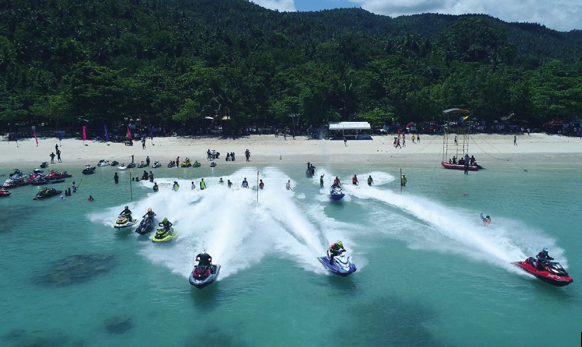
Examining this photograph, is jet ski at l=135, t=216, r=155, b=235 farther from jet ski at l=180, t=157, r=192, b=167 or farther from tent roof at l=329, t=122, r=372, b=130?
tent roof at l=329, t=122, r=372, b=130

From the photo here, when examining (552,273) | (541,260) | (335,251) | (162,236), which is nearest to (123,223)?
(162,236)

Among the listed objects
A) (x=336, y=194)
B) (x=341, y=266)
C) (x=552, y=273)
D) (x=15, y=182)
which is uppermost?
(x=15, y=182)

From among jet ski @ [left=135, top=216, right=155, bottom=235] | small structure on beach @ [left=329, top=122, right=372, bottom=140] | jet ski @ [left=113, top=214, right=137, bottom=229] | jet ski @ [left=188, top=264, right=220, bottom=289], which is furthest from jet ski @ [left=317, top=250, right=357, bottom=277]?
small structure on beach @ [left=329, top=122, right=372, bottom=140]

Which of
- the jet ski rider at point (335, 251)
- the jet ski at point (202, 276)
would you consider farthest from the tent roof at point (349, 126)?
the jet ski at point (202, 276)

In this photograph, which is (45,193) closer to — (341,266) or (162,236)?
(162,236)

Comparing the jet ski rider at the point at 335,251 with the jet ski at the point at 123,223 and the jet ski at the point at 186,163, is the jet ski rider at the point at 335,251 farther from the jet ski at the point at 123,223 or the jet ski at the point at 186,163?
the jet ski at the point at 186,163

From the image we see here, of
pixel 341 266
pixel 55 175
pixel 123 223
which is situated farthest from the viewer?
pixel 55 175

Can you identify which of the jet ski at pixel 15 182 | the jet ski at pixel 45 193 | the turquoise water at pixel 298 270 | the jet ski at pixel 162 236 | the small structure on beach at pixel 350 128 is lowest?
the turquoise water at pixel 298 270
